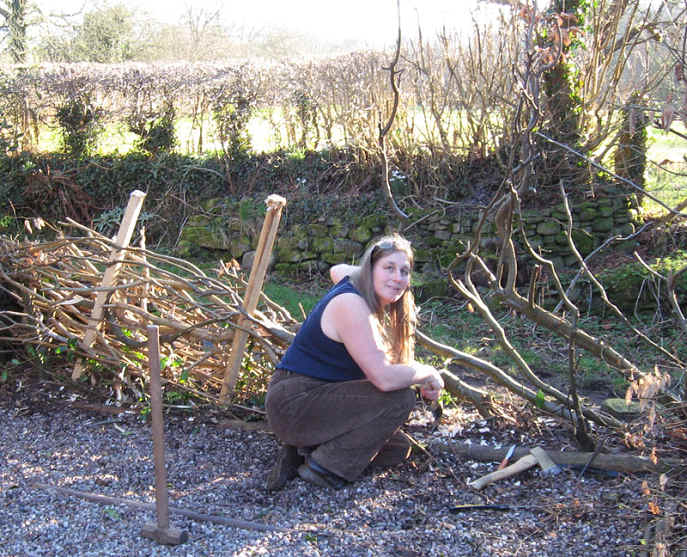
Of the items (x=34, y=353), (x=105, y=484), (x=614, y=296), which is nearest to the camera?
(x=105, y=484)

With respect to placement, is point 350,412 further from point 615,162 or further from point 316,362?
point 615,162

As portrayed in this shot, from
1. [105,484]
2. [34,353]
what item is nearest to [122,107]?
[34,353]

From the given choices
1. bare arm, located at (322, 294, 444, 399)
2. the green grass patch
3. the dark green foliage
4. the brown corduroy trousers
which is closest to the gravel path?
the brown corduroy trousers

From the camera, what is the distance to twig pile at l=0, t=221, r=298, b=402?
4.29 meters

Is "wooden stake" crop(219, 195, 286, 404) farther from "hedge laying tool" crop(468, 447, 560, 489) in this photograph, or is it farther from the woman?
"hedge laying tool" crop(468, 447, 560, 489)

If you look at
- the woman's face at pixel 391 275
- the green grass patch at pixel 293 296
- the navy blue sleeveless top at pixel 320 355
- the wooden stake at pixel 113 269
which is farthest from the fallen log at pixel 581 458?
the green grass patch at pixel 293 296

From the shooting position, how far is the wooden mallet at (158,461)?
2.71m

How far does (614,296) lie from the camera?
7.06 m

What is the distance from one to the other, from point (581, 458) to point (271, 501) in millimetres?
1514

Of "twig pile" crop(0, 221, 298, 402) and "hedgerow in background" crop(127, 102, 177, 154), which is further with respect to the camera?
"hedgerow in background" crop(127, 102, 177, 154)

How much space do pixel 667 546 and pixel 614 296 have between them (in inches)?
191

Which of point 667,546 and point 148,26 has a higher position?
point 148,26

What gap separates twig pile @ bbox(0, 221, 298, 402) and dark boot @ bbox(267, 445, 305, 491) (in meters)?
0.66

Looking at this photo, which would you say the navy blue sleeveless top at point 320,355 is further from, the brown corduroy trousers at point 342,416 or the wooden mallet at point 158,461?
the wooden mallet at point 158,461
